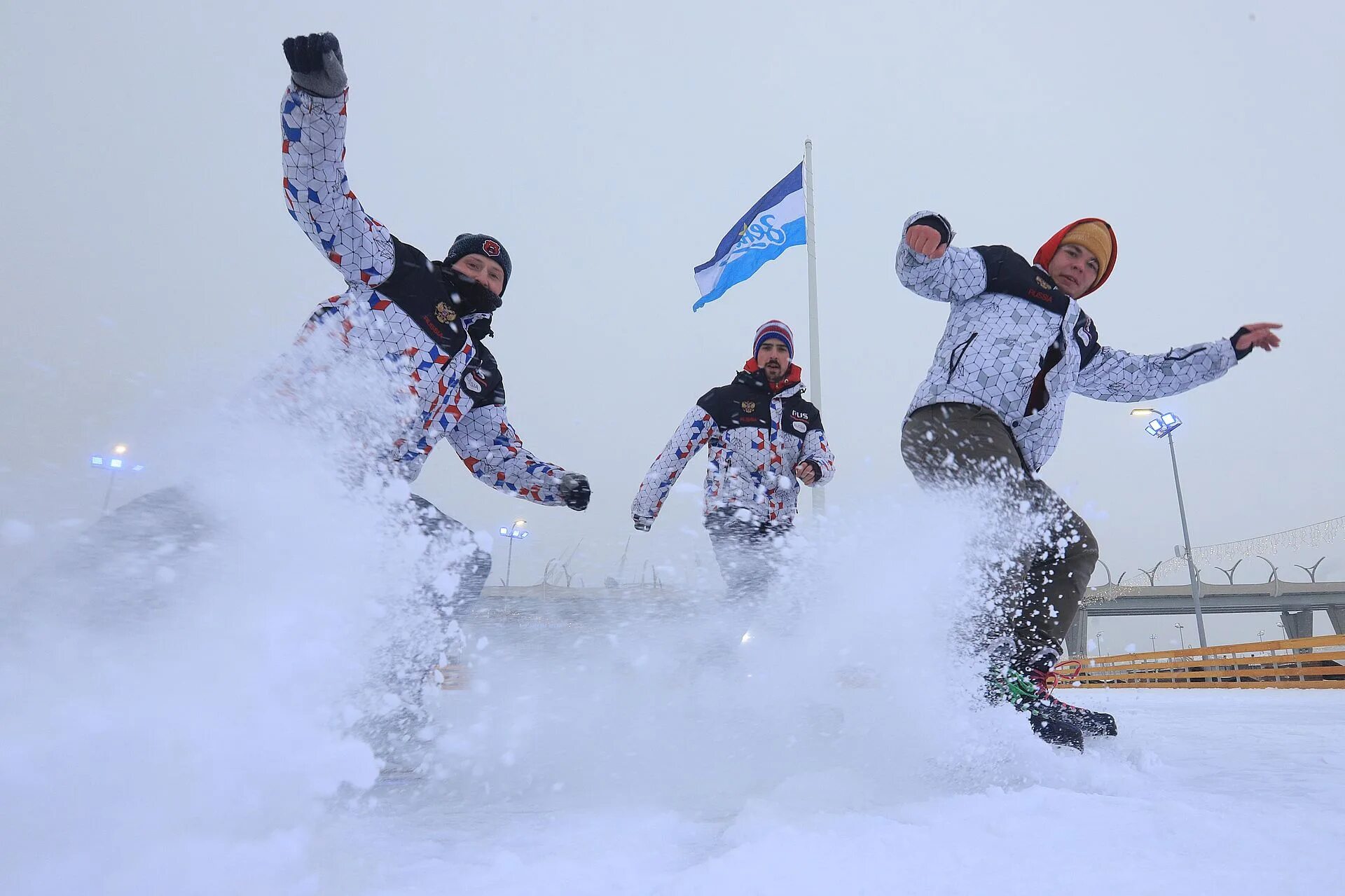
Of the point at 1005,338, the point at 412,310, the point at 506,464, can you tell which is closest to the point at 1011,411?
the point at 1005,338

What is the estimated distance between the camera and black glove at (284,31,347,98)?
6.58 ft

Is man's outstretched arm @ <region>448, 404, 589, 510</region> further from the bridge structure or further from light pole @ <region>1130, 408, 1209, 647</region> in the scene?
the bridge structure

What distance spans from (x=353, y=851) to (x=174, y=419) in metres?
1.38

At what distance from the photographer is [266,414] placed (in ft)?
7.01

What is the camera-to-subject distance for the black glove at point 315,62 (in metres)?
2.01

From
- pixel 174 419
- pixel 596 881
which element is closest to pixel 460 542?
pixel 174 419

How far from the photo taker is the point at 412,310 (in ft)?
8.32

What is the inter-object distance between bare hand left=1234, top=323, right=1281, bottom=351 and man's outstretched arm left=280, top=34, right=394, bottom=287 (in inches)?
146

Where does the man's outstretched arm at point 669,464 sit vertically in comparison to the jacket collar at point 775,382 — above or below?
below

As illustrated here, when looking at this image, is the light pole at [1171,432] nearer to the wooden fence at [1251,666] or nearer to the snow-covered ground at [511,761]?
the wooden fence at [1251,666]

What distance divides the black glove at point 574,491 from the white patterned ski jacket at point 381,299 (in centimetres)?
52

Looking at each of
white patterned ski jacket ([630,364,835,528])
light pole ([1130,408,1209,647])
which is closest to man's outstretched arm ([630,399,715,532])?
white patterned ski jacket ([630,364,835,528])

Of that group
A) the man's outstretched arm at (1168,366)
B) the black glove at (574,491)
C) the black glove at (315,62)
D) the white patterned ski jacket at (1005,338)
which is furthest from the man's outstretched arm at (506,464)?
the man's outstretched arm at (1168,366)

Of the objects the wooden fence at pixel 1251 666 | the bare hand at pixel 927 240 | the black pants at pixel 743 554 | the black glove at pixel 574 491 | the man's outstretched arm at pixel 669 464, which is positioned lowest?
the wooden fence at pixel 1251 666
